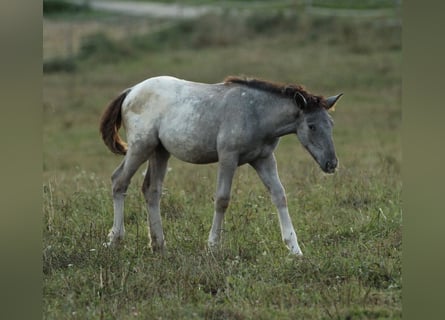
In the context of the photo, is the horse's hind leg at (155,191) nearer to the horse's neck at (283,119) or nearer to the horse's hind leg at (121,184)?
the horse's hind leg at (121,184)

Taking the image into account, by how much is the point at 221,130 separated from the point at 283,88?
0.65m

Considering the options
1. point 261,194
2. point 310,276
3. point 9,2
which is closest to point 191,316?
point 310,276

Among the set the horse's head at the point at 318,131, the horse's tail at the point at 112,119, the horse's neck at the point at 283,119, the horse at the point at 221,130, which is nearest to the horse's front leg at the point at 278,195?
the horse at the point at 221,130

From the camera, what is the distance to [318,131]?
21.0 ft

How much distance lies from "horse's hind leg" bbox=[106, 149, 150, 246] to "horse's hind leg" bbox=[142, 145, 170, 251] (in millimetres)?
161

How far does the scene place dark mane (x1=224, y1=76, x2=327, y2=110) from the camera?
6.42m

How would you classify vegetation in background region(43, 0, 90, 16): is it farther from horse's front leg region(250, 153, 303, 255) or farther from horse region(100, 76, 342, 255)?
horse's front leg region(250, 153, 303, 255)

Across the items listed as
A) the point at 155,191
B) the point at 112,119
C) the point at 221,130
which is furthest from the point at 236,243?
the point at 112,119

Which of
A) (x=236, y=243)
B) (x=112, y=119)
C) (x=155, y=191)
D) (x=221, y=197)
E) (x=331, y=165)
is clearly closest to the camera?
(x=331, y=165)

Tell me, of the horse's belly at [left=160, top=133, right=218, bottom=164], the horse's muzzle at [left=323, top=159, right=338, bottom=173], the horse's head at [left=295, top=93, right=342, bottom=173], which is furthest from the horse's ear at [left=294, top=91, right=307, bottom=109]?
the horse's belly at [left=160, top=133, right=218, bottom=164]

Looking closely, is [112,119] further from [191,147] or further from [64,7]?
[64,7]

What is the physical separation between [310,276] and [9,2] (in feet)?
13.4

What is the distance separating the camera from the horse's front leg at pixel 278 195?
657 centimetres

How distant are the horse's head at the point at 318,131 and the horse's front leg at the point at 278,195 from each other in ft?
1.32
